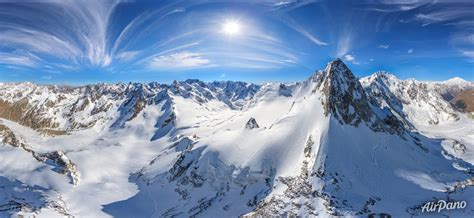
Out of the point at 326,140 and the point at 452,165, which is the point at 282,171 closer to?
the point at 326,140

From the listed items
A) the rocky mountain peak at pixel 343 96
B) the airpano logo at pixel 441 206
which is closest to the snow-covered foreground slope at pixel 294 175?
the rocky mountain peak at pixel 343 96

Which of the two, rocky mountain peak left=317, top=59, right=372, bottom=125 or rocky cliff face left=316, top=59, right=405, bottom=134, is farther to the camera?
rocky cliff face left=316, top=59, right=405, bottom=134

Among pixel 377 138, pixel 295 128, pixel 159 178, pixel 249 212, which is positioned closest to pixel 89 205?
pixel 159 178

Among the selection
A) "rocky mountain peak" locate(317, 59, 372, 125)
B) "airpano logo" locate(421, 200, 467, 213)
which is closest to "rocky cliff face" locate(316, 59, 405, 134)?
"rocky mountain peak" locate(317, 59, 372, 125)

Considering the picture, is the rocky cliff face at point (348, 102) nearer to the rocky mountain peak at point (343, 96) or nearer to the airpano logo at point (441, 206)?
the rocky mountain peak at point (343, 96)

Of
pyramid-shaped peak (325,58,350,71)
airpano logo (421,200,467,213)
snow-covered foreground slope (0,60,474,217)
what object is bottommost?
airpano logo (421,200,467,213)

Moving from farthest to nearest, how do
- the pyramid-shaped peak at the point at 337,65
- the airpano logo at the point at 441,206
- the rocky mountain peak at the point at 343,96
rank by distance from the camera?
the pyramid-shaped peak at the point at 337,65 < the rocky mountain peak at the point at 343,96 < the airpano logo at the point at 441,206

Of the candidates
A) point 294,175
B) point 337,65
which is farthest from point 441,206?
point 337,65

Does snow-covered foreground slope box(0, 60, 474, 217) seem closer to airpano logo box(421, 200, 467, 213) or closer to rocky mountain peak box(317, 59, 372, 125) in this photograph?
rocky mountain peak box(317, 59, 372, 125)

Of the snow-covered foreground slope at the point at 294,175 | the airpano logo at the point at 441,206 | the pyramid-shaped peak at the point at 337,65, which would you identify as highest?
the pyramid-shaped peak at the point at 337,65
